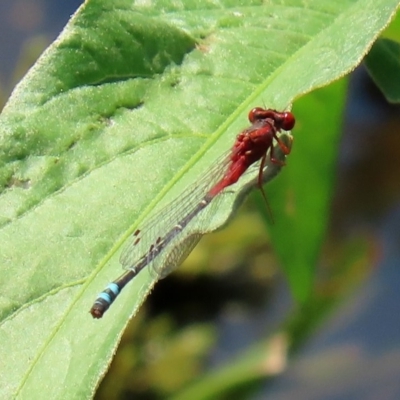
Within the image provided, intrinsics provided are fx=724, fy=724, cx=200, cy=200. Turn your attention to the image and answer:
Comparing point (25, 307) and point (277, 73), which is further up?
point (277, 73)

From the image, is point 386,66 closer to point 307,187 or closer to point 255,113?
point 255,113

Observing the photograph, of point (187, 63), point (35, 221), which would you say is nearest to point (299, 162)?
point (187, 63)

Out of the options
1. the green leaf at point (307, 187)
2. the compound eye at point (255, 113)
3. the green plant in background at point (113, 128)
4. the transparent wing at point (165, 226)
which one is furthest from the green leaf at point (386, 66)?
the transparent wing at point (165, 226)

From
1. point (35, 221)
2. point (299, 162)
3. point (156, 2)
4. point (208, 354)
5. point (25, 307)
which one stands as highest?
point (208, 354)

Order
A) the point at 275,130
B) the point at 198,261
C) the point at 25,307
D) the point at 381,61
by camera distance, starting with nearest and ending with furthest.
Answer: the point at 25,307 < the point at 381,61 < the point at 275,130 < the point at 198,261

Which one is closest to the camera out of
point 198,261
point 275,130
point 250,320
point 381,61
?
Answer: point 381,61

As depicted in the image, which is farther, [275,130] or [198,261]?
[198,261]

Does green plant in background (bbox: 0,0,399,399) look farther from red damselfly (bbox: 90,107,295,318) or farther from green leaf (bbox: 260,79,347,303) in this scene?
green leaf (bbox: 260,79,347,303)

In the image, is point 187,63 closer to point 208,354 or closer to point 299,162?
point 299,162
